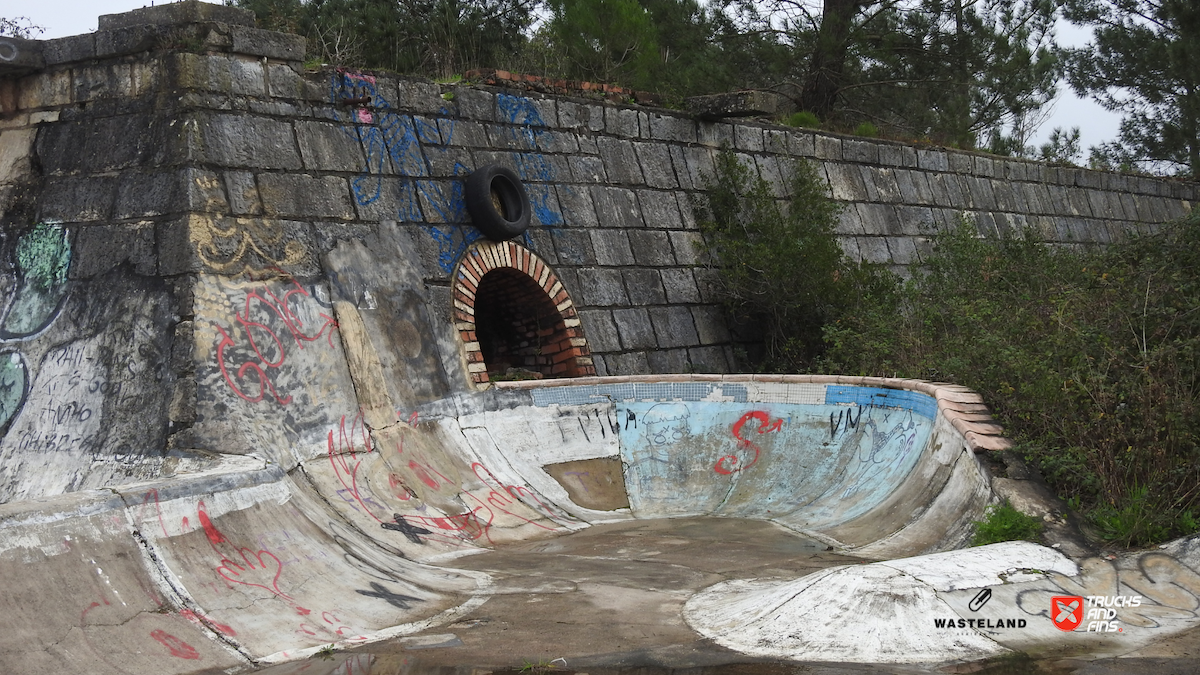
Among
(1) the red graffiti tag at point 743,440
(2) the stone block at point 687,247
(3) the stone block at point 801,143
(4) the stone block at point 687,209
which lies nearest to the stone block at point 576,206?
(2) the stone block at point 687,247

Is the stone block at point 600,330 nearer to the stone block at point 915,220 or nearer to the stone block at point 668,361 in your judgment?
the stone block at point 668,361

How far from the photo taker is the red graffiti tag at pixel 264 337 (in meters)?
7.30

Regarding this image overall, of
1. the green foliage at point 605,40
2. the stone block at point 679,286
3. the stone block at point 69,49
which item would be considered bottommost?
the stone block at point 679,286

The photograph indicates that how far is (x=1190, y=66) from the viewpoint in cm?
1906

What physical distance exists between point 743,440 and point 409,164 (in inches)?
134

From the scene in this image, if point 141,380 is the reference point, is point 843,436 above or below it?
below

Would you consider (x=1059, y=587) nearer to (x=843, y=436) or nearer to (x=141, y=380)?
(x=843, y=436)

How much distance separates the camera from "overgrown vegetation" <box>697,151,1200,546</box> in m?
5.97

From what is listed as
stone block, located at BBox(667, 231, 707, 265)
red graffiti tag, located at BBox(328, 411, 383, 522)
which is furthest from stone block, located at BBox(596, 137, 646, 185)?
red graffiti tag, located at BBox(328, 411, 383, 522)

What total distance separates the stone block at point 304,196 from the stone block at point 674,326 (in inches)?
132

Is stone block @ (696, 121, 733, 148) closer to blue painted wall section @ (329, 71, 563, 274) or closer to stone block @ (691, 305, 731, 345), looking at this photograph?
stone block @ (691, 305, 731, 345)

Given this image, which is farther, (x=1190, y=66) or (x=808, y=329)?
(x=1190, y=66)

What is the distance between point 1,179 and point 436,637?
Answer: 549cm

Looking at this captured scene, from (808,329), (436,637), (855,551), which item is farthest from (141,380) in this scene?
(808,329)
